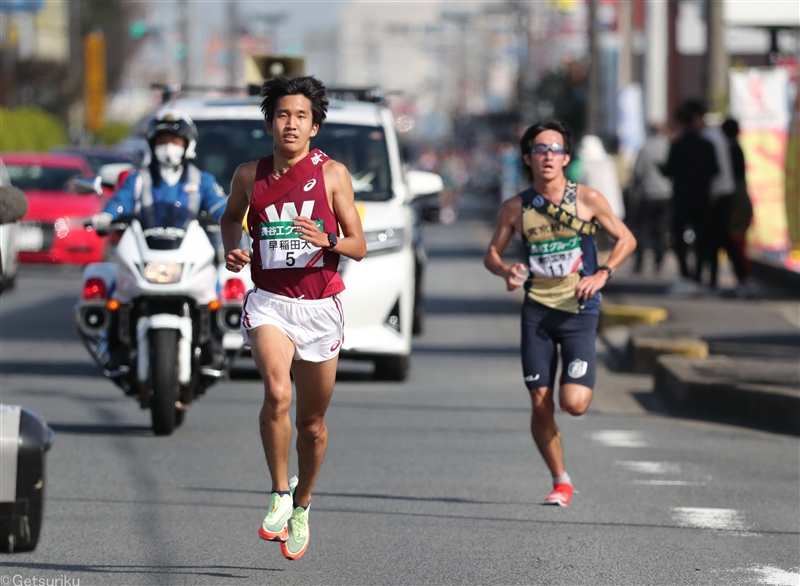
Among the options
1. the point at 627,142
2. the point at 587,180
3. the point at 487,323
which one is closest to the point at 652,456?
the point at 487,323

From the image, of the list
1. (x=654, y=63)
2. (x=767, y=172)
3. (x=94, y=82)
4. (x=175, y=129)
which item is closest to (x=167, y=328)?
(x=175, y=129)

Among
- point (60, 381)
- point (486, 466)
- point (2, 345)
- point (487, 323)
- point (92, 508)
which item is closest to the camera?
point (92, 508)

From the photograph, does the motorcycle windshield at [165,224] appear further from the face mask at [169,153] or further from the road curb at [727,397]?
the road curb at [727,397]

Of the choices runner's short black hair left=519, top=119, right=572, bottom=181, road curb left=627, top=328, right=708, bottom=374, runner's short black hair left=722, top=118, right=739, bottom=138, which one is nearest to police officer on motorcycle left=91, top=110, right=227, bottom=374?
runner's short black hair left=519, top=119, right=572, bottom=181

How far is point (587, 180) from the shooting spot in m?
20.1

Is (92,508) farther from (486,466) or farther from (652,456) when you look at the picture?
(652,456)

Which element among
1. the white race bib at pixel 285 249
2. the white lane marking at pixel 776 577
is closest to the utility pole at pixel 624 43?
the white lane marking at pixel 776 577

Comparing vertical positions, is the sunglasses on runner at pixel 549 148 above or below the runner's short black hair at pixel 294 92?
below

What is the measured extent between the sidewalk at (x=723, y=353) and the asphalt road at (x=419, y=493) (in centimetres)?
27

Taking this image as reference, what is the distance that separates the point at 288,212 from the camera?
6.68 metres

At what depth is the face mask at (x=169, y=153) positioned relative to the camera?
34.3 feet

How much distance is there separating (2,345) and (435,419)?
5.70 m

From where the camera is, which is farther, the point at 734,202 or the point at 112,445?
the point at 734,202

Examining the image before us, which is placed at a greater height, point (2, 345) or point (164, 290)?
point (164, 290)
